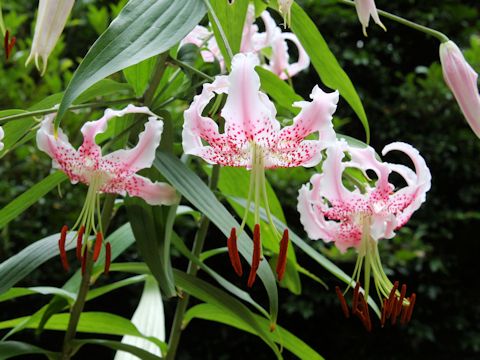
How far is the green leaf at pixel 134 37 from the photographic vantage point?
1.55 feet

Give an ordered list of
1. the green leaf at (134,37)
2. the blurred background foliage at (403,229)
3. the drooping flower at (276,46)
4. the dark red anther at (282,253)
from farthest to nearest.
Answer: the blurred background foliage at (403,229)
the drooping flower at (276,46)
the dark red anther at (282,253)
the green leaf at (134,37)

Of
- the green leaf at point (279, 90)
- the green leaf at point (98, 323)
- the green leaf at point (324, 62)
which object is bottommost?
the green leaf at point (98, 323)

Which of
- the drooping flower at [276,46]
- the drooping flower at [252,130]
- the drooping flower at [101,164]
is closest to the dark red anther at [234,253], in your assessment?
the drooping flower at [252,130]

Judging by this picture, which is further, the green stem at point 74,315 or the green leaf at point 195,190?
the green stem at point 74,315

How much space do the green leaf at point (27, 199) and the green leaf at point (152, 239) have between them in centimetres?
7

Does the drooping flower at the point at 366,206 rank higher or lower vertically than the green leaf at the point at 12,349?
higher

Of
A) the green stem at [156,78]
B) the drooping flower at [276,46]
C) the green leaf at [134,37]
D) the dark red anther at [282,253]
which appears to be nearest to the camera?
the green leaf at [134,37]

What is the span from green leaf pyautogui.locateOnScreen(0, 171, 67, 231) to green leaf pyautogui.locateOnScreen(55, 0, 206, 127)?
0.24 meters

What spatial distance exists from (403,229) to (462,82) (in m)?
1.85

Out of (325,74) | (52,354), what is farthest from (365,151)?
(52,354)

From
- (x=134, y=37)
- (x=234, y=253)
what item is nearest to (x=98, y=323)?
(x=234, y=253)

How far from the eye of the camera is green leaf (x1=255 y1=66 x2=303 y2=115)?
0.69 meters

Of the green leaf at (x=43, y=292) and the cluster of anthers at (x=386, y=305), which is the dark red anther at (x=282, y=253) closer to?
the cluster of anthers at (x=386, y=305)

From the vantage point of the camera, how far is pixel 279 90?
69 cm
